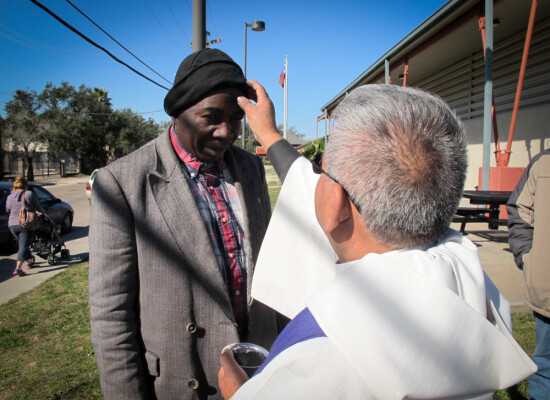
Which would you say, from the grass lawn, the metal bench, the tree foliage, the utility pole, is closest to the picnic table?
the metal bench

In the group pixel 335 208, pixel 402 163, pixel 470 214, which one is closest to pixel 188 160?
pixel 335 208

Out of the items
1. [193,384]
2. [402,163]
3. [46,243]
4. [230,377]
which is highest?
[402,163]

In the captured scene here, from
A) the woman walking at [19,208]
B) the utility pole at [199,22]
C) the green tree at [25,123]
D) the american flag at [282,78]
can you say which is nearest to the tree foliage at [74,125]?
the green tree at [25,123]

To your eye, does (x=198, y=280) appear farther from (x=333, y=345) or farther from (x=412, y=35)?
(x=412, y=35)

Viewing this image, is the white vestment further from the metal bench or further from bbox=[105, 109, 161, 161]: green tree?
bbox=[105, 109, 161, 161]: green tree

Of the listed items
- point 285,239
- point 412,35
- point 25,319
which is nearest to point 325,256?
point 285,239

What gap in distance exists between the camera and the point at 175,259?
139cm

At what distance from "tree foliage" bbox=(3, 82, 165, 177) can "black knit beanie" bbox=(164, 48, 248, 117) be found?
39.9 metres

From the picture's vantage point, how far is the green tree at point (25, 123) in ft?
117

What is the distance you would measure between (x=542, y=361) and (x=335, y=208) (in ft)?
6.39

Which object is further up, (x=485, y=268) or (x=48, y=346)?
(x=485, y=268)

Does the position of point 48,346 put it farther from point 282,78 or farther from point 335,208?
point 282,78

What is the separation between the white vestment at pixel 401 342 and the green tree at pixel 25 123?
140ft

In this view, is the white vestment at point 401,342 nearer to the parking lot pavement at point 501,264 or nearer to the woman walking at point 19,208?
the parking lot pavement at point 501,264
